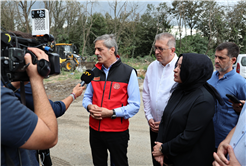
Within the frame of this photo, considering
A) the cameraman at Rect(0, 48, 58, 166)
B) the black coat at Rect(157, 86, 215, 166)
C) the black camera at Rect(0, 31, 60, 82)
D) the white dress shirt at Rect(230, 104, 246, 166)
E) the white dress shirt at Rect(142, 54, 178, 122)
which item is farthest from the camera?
the white dress shirt at Rect(142, 54, 178, 122)

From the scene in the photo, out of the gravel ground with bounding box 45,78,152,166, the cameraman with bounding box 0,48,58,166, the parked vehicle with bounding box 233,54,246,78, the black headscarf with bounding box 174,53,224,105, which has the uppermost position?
the black headscarf with bounding box 174,53,224,105

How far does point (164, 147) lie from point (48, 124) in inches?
49.1

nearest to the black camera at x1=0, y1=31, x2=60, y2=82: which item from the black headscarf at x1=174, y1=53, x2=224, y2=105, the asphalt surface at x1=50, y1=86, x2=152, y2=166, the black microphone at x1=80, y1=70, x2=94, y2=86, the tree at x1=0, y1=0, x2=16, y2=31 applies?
the black microphone at x1=80, y1=70, x2=94, y2=86

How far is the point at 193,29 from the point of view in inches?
1315

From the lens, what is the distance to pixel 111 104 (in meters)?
2.58

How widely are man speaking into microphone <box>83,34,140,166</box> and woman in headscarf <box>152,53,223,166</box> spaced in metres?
0.70

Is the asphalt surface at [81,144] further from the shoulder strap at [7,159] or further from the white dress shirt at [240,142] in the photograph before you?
the shoulder strap at [7,159]

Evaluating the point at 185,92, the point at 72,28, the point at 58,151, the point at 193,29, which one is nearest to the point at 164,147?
the point at 185,92

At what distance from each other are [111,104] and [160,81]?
0.78 meters

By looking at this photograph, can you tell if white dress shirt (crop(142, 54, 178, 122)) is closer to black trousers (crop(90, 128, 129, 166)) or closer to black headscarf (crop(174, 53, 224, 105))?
black trousers (crop(90, 128, 129, 166))

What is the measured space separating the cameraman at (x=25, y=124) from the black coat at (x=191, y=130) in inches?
47.1

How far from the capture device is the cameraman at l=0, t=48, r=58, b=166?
1.01 m

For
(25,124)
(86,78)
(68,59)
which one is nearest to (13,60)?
(25,124)

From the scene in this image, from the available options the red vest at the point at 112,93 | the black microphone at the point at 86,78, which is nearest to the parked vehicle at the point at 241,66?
the red vest at the point at 112,93
